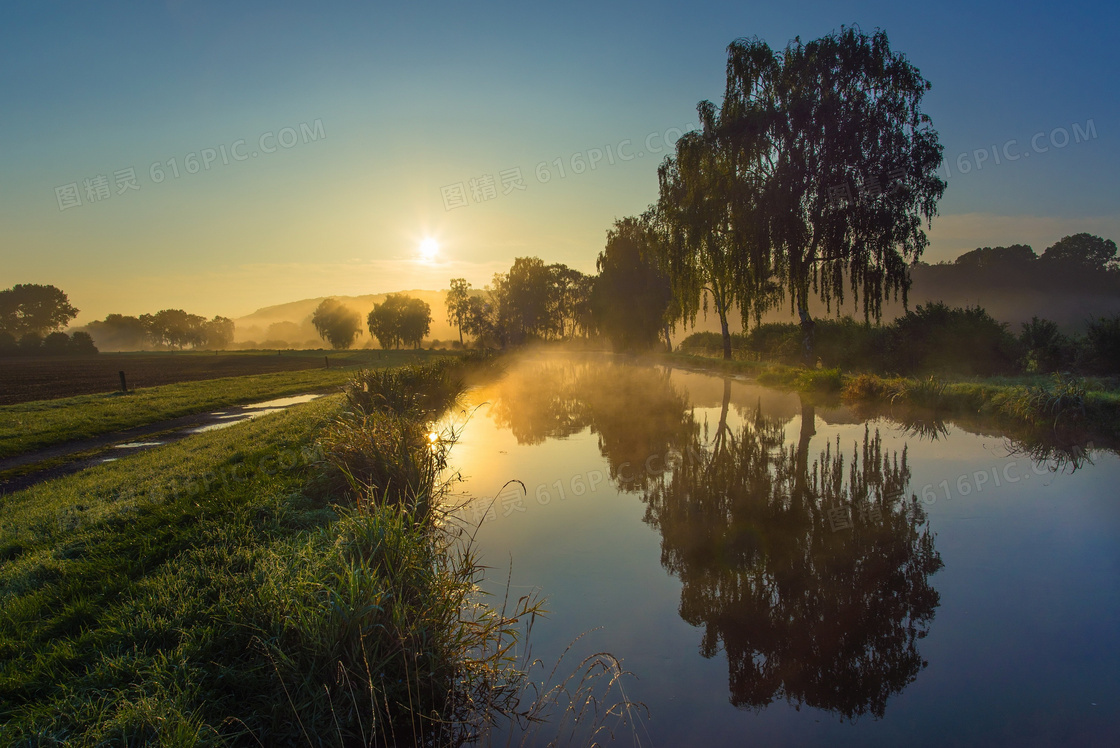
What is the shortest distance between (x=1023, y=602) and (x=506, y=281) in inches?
2771

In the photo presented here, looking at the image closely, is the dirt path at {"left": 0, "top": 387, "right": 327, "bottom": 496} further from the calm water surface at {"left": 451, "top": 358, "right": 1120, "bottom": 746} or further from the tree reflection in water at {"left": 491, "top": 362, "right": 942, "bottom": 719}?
the tree reflection in water at {"left": 491, "top": 362, "right": 942, "bottom": 719}

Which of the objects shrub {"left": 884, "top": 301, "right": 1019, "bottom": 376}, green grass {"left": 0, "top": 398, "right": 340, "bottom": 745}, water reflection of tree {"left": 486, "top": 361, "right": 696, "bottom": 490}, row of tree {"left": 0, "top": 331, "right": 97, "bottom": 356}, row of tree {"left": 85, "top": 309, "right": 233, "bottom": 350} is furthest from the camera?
row of tree {"left": 85, "top": 309, "right": 233, "bottom": 350}

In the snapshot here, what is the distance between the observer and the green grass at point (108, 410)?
11.1 metres

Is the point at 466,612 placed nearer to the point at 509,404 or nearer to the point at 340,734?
the point at 340,734

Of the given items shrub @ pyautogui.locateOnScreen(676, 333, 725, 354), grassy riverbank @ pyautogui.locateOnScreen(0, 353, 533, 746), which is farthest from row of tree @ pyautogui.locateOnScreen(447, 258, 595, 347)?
grassy riverbank @ pyautogui.locateOnScreen(0, 353, 533, 746)

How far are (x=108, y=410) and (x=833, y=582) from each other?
18.5 m

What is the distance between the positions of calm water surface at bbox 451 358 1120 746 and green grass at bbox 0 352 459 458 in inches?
379

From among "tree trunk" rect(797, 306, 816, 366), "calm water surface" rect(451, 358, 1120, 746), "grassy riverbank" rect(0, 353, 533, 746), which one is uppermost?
"tree trunk" rect(797, 306, 816, 366)

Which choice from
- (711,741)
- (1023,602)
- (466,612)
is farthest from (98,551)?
(1023,602)

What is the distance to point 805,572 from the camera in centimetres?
446

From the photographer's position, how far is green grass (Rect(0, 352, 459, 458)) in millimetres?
11141

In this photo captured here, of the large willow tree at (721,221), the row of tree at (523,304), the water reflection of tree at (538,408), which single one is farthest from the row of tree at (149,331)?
the large willow tree at (721,221)

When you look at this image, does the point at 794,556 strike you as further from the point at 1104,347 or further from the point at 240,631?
the point at 1104,347

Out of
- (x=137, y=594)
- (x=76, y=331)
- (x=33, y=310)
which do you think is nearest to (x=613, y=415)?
(x=137, y=594)
